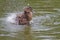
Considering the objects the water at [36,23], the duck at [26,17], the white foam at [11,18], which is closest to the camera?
the water at [36,23]

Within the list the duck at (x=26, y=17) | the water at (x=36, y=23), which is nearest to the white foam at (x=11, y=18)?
the water at (x=36, y=23)

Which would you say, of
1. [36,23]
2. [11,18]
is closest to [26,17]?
[36,23]

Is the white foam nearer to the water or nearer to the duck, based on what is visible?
the water

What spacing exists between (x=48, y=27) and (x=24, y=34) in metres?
1.08

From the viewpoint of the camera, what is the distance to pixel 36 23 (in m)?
11.6

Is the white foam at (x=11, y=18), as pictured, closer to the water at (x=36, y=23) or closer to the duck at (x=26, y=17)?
the water at (x=36, y=23)

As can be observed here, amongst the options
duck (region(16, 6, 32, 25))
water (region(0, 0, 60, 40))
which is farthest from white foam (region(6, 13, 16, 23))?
duck (region(16, 6, 32, 25))

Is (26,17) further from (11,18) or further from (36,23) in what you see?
(11,18)

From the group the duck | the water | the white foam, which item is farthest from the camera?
the white foam

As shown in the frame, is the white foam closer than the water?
No

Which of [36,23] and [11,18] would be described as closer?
[36,23]

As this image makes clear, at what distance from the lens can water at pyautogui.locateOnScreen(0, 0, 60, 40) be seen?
10172mm

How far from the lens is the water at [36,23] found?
1017 centimetres

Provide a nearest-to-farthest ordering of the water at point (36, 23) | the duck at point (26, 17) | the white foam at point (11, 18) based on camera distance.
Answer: the water at point (36, 23)
the duck at point (26, 17)
the white foam at point (11, 18)
